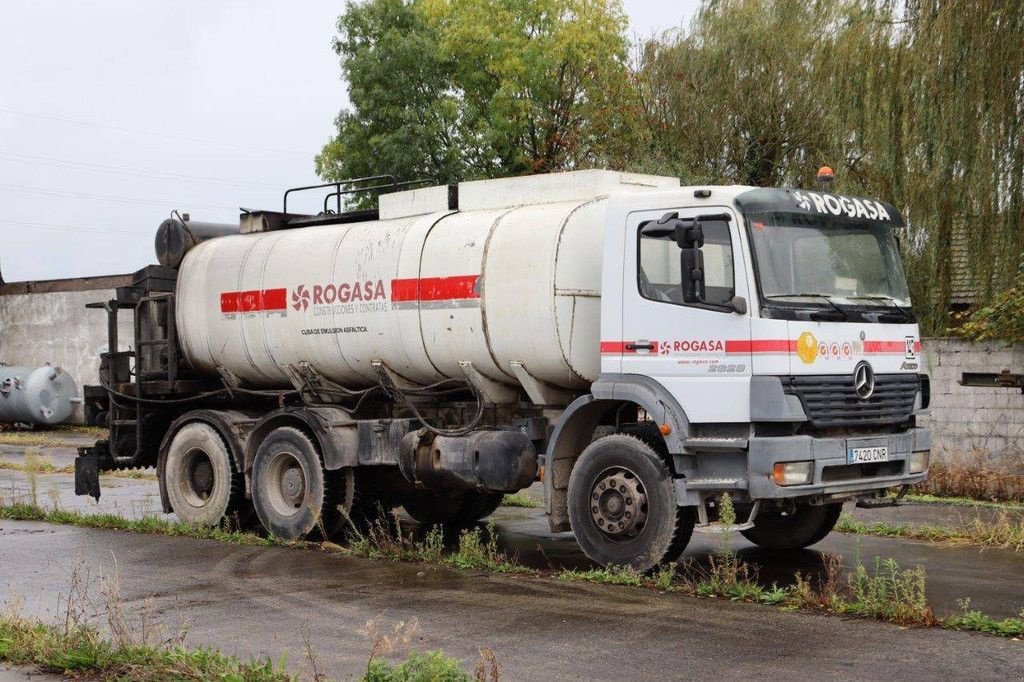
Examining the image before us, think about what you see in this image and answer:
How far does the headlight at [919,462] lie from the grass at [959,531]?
1506 millimetres

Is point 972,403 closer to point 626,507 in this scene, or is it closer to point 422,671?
point 626,507

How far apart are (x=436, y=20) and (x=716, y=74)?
578 inches

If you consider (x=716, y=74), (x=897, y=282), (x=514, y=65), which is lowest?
(x=897, y=282)

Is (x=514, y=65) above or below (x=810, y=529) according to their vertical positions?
above

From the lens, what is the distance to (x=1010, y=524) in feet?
42.3

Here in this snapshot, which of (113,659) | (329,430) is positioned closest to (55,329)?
(329,430)

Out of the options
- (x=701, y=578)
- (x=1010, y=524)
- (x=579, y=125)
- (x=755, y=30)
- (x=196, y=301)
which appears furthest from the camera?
(x=579, y=125)

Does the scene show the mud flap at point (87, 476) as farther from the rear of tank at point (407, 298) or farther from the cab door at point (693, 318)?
the cab door at point (693, 318)

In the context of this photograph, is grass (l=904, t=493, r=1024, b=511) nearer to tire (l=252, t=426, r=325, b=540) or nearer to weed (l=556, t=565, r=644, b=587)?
weed (l=556, t=565, r=644, b=587)

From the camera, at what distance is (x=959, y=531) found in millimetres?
12469

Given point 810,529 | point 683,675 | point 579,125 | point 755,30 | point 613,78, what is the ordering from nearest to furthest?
point 683,675 → point 810,529 → point 755,30 → point 613,78 → point 579,125

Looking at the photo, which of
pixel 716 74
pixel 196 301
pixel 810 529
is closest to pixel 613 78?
pixel 716 74

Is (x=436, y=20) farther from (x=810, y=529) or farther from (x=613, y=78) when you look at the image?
(x=810, y=529)

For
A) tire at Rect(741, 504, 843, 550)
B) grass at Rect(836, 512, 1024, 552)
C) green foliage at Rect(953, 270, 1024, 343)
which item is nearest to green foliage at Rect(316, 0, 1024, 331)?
green foliage at Rect(953, 270, 1024, 343)
